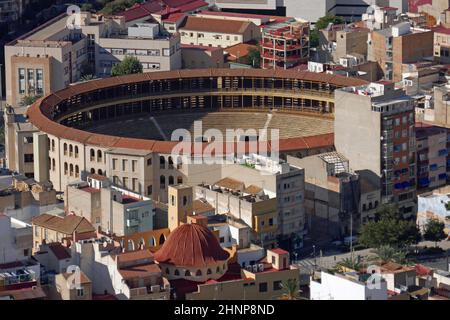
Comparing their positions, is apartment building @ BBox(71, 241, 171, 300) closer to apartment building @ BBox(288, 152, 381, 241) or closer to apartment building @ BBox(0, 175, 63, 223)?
apartment building @ BBox(0, 175, 63, 223)

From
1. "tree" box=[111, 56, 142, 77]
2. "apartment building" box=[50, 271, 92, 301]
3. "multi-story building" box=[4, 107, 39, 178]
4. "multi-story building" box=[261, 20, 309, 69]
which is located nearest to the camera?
"apartment building" box=[50, 271, 92, 301]

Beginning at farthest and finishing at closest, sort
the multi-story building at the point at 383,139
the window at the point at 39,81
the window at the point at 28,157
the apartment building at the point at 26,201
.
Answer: the window at the point at 39,81 → the window at the point at 28,157 → the multi-story building at the point at 383,139 → the apartment building at the point at 26,201

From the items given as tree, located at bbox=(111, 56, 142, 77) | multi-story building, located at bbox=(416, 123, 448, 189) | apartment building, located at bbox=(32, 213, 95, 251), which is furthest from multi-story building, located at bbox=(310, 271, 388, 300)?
tree, located at bbox=(111, 56, 142, 77)

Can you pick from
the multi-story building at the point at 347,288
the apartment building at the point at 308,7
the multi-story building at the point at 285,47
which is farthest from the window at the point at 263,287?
the apartment building at the point at 308,7

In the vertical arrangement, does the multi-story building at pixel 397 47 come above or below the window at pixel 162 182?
above

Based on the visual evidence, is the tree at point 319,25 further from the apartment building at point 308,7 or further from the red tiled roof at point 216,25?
the red tiled roof at point 216,25

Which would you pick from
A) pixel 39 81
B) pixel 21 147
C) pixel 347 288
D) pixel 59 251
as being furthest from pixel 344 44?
pixel 347 288
